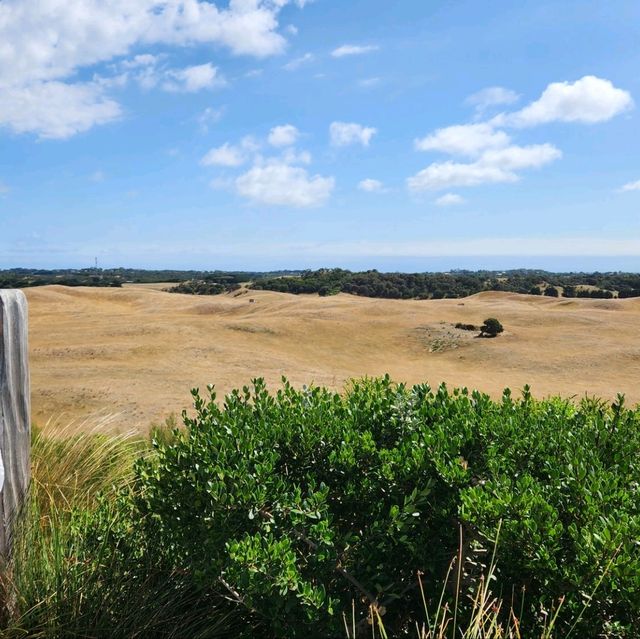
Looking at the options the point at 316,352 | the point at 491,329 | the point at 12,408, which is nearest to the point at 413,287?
the point at 491,329

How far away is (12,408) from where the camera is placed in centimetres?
332

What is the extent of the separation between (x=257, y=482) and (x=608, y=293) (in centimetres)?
6399

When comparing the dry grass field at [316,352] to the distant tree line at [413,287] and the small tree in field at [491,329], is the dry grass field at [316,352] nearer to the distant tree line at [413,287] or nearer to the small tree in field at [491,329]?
the small tree in field at [491,329]

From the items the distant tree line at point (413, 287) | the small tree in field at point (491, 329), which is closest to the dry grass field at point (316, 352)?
the small tree in field at point (491, 329)

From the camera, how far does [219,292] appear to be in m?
68.9

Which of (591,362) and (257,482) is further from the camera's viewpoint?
(591,362)

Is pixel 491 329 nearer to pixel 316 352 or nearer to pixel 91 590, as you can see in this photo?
pixel 316 352

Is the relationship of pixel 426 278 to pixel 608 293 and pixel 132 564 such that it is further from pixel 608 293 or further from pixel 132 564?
pixel 132 564

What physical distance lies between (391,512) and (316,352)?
23.7m

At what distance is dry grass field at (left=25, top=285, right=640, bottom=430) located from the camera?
16.3 metres

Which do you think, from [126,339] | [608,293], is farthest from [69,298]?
[608,293]

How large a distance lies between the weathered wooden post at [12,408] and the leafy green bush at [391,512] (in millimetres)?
661

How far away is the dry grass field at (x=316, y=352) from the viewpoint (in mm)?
16297

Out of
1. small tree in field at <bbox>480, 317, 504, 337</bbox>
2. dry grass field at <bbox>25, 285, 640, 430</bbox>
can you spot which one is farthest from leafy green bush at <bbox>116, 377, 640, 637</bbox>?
small tree in field at <bbox>480, 317, 504, 337</bbox>
